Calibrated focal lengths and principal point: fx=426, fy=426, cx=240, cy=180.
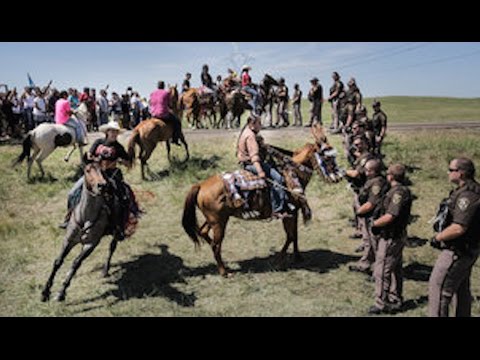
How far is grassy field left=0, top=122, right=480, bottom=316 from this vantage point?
7051mm

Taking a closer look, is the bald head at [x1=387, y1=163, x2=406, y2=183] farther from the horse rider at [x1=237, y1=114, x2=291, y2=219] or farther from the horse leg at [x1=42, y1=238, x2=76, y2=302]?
the horse leg at [x1=42, y1=238, x2=76, y2=302]

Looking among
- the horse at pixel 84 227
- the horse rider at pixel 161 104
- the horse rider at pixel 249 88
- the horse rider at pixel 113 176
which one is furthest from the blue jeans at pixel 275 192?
the horse rider at pixel 249 88

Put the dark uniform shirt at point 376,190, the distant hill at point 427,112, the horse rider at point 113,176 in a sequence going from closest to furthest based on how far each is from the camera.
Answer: the dark uniform shirt at point 376,190 → the horse rider at point 113,176 → the distant hill at point 427,112

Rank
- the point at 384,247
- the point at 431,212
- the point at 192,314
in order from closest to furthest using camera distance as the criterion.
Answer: the point at 384,247 → the point at 192,314 → the point at 431,212

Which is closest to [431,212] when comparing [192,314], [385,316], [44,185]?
[385,316]

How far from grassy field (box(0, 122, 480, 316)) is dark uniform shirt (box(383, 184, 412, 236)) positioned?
4.53 ft

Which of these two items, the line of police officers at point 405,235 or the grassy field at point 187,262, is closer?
the line of police officers at point 405,235

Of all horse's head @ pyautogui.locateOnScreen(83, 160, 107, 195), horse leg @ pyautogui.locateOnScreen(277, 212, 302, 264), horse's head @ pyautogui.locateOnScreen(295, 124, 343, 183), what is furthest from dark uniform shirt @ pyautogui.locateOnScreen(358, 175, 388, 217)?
horse's head @ pyautogui.locateOnScreen(83, 160, 107, 195)

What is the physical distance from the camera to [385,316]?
649 cm

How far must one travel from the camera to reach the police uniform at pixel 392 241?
240 inches

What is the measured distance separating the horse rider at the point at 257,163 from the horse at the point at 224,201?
0.71 ft

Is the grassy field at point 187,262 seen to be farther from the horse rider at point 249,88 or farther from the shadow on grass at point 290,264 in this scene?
the horse rider at point 249,88

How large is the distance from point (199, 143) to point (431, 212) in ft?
31.6
